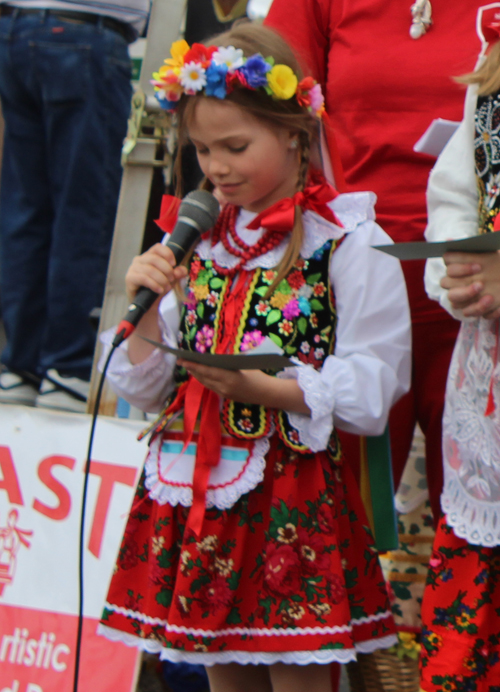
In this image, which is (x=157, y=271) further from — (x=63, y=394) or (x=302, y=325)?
(x=63, y=394)

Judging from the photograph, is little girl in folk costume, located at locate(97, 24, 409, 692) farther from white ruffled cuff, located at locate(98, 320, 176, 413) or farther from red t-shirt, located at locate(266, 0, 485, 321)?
red t-shirt, located at locate(266, 0, 485, 321)

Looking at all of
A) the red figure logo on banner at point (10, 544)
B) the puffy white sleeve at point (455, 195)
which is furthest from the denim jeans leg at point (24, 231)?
the puffy white sleeve at point (455, 195)

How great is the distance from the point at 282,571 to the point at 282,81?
0.76 metres

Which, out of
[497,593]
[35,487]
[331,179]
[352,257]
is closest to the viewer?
[497,593]

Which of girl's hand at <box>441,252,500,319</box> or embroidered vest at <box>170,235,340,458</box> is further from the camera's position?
embroidered vest at <box>170,235,340,458</box>

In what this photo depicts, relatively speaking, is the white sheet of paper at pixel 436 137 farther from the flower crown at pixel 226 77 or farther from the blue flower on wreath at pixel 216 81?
the blue flower on wreath at pixel 216 81

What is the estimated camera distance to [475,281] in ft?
3.59

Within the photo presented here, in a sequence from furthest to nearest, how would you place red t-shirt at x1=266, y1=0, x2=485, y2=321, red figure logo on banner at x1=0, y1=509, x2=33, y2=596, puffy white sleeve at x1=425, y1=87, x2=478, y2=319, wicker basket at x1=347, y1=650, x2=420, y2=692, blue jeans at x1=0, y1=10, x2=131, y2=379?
blue jeans at x1=0, y1=10, x2=131, y2=379, red figure logo on banner at x1=0, y1=509, x2=33, y2=596, wicker basket at x1=347, y1=650, x2=420, y2=692, red t-shirt at x1=266, y1=0, x2=485, y2=321, puffy white sleeve at x1=425, y1=87, x2=478, y2=319

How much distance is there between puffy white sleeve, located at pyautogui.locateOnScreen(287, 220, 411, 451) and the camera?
48.3 inches

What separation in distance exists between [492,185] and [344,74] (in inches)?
18.2

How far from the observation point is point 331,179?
139 cm

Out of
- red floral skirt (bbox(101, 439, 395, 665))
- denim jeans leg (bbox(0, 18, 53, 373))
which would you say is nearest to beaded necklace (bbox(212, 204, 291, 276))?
red floral skirt (bbox(101, 439, 395, 665))

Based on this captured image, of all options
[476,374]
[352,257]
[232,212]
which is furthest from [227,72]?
[476,374]

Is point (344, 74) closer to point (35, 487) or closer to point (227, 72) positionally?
point (227, 72)
